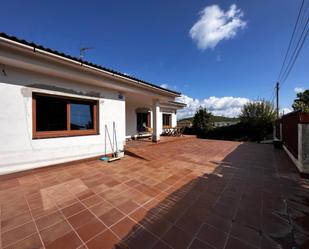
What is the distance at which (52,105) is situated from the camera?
15.6 feet

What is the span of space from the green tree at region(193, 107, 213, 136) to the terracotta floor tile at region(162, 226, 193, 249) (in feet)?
49.0

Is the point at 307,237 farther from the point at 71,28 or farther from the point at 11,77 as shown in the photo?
the point at 71,28

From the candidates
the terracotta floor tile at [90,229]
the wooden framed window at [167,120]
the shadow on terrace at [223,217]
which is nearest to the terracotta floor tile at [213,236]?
the shadow on terrace at [223,217]

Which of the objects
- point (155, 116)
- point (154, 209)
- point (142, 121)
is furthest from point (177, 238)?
point (142, 121)

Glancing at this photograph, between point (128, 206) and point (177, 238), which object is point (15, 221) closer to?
point (128, 206)

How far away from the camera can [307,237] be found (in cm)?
186

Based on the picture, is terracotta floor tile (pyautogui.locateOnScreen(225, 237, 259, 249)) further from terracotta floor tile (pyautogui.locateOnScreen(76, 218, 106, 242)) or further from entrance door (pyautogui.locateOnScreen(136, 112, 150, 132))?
entrance door (pyautogui.locateOnScreen(136, 112, 150, 132))

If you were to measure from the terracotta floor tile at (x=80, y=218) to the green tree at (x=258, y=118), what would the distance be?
15.8m

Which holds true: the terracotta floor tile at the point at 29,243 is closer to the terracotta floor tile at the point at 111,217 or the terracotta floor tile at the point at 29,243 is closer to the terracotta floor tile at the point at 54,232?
the terracotta floor tile at the point at 54,232

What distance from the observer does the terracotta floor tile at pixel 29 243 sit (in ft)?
5.57

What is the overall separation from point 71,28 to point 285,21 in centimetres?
997

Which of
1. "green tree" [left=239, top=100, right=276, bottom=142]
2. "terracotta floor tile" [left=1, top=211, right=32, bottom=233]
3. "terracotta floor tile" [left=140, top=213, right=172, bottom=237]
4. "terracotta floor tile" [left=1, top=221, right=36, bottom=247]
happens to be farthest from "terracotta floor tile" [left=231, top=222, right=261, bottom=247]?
"green tree" [left=239, top=100, right=276, bottom=142]

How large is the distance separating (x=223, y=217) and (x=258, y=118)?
1486 centimetres

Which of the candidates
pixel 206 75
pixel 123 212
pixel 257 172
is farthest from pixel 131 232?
pixel 206 75
